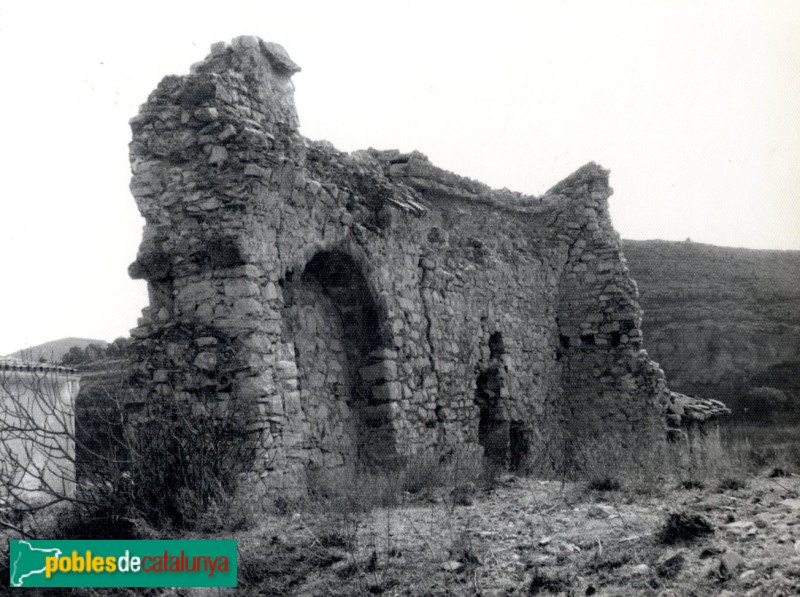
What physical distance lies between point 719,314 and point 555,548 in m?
24.9

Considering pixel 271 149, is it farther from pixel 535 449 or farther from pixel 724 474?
pixel 535 449

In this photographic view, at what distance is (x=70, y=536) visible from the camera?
5918 mm

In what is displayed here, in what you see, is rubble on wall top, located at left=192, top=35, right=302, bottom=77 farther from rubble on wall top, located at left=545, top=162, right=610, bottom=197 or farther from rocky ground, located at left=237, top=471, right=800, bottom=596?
rubble on wall top, located at left=545, top=162, right=610, bottom=197

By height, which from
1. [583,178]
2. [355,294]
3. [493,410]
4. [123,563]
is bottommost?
[123,563]

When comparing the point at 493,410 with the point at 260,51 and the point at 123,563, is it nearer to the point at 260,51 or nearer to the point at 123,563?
the point at 260,51

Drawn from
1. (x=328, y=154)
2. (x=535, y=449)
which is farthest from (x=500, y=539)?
(x=535, y=449)

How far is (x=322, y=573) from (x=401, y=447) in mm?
3771

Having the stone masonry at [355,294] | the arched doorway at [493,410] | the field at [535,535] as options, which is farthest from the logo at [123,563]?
the arched doorway at [493,410]

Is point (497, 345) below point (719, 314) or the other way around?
below

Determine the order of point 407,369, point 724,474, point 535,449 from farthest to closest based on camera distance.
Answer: point 535,449
point 407,369
point 724,474

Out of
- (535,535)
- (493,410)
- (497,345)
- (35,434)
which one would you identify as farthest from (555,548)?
(497,345)

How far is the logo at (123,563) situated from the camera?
5.02 meters

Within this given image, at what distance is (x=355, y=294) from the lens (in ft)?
29.8

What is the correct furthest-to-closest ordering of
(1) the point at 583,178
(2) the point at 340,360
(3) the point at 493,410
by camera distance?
1. (1) the point at 583,178
2. (3) the point at 493,410
3. (2) the point at 340,360
